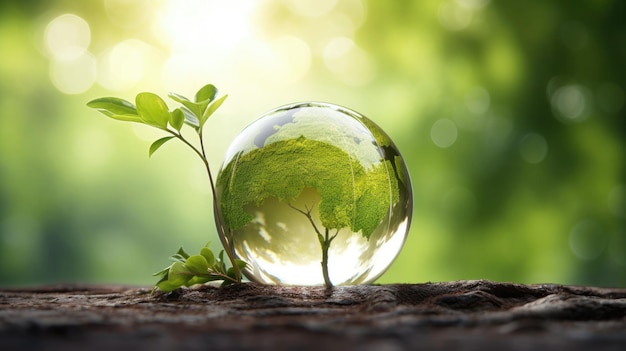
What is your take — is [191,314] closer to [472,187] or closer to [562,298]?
[562,298]

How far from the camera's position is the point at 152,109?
58.1 inches

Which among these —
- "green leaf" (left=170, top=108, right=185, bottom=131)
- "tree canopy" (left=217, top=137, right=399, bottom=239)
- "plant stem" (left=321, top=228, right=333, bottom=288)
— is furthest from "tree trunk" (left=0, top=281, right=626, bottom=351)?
"green leaf" (left=170, top=108, right=185, bottom=131)

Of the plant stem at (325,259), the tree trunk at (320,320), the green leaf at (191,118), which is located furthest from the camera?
the green leaf at (191,118)

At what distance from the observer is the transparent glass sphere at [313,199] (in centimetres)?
143

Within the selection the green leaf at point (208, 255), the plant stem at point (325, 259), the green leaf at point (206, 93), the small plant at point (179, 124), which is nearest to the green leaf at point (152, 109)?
the small plant at point (179, 124)

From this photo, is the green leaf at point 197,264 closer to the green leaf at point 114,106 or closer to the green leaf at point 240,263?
the green leaf at point 240,263

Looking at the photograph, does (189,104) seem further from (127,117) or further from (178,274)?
(178,274)

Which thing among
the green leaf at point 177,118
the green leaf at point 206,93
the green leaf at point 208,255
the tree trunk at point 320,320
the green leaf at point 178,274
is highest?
the green leaf at point 206,93

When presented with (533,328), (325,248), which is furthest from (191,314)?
(533,328)

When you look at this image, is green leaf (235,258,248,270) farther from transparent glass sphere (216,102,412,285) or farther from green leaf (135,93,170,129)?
green leaf (135,93,170,129)

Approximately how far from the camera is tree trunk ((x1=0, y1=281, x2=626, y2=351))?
0.80 metres

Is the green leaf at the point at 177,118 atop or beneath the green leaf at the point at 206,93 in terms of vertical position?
beneath

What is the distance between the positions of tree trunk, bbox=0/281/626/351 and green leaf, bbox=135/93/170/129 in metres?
0.38

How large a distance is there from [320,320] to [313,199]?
451 mm
